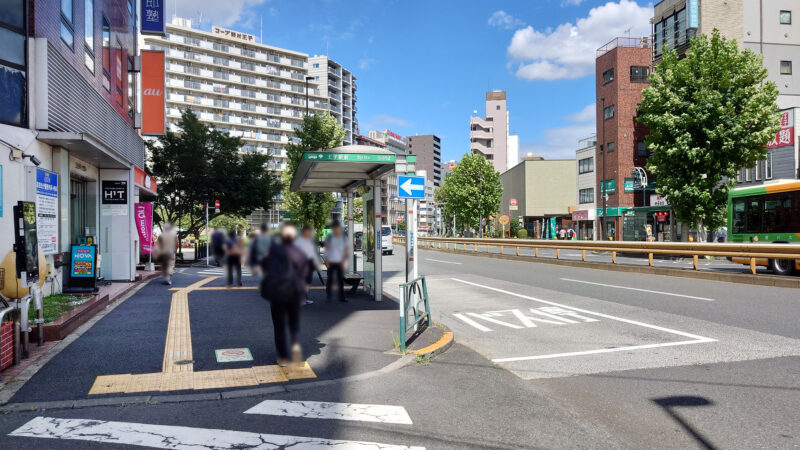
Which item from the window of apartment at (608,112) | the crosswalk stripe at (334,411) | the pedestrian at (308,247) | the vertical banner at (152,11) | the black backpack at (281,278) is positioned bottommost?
the crosswalk stripe at (334,411)

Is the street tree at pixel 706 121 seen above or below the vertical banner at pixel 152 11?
above

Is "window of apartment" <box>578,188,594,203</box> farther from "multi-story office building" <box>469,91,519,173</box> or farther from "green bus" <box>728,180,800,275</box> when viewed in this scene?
"multi-story office building" <box>469,91,519,173</box>

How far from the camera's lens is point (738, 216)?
92.4ft

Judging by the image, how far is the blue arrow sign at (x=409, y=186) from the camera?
27.1 feet

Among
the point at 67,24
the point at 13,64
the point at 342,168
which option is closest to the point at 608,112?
the point at 67,24

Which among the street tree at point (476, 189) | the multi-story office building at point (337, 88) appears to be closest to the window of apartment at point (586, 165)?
the street tree at point (476, 189)

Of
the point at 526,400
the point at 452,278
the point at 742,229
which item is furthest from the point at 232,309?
the point at 742,229

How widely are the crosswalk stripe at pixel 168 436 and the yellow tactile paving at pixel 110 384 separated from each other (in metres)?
1.00

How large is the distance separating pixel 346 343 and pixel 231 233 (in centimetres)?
839

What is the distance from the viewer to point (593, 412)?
702 centimetres

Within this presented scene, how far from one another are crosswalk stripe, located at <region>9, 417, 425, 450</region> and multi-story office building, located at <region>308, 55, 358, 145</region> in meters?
118

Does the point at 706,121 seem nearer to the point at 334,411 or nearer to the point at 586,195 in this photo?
the point at 334,411

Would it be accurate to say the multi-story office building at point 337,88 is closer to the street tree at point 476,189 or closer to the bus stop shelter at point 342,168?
the street tree at point 476,189

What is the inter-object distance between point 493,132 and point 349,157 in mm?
162605
